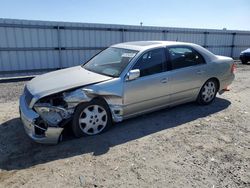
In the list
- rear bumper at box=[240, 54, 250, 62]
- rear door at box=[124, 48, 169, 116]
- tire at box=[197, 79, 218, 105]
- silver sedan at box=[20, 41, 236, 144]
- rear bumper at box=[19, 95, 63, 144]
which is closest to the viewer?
rear bumper at box=[19, 95, 63, 144]

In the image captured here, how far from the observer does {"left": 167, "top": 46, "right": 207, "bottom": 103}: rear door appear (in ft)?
16.4

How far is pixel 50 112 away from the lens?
12.3 feet

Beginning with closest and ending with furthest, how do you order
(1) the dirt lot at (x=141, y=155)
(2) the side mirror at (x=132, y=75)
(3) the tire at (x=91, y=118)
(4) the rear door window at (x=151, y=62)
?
(1) the dirt lot at (x=141, y=155) < (3) the tire at (x=91, y=118) < (2) the side mirror at (x=132, y=75) < (4) the rear door window at (x=151, y=62)

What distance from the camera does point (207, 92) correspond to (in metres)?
5.80

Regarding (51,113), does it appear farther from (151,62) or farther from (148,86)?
(151,62)

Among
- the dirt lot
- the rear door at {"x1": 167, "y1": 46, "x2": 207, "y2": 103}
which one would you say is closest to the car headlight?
the dirt lot

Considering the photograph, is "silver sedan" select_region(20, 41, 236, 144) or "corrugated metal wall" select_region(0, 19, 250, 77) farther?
"corrugated metal wall" select_region(0, 19, 250, 77)

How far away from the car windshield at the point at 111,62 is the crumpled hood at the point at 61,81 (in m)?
0.19

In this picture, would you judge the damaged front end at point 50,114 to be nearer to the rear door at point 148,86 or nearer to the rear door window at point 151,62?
the rear door at point 148,86

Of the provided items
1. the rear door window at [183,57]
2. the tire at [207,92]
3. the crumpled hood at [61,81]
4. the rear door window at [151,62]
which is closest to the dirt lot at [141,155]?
the tire at [207,92]

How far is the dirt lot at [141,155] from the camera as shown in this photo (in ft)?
9.74

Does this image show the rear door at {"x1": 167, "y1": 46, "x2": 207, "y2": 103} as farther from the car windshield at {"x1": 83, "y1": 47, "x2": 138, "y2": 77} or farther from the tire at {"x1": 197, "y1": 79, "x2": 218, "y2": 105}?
the car windshield at {"x1": 83, "y1": 47, "x2": 138, "y2": 77}

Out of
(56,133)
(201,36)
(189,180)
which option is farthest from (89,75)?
(201,36)

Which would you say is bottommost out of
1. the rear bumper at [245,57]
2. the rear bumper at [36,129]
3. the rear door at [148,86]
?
the rear bumper at [245,57]
